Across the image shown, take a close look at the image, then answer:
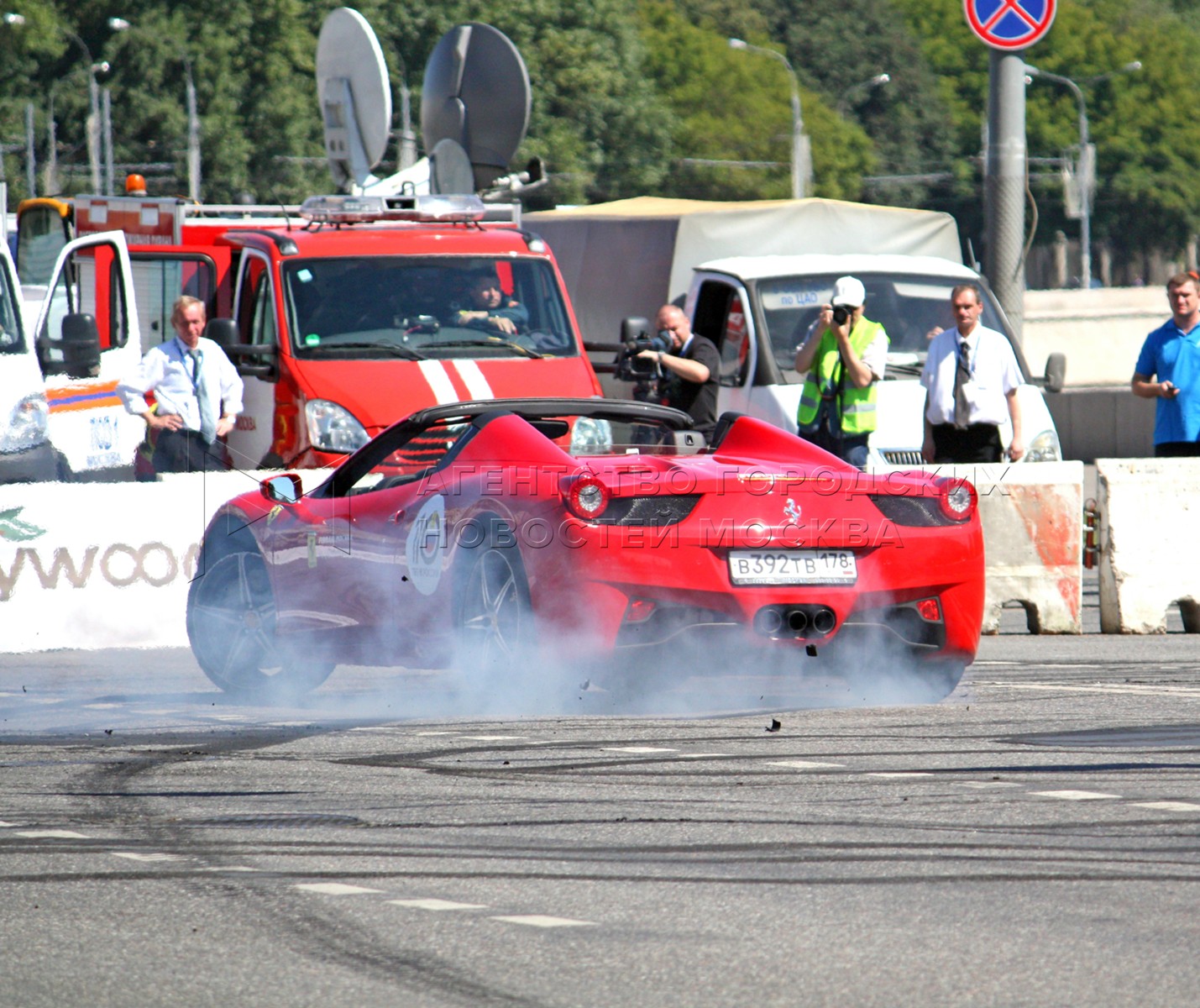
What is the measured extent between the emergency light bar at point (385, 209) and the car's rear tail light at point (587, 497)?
810cm

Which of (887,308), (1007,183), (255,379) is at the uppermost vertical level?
(1007,183)

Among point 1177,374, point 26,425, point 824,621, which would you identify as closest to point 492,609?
point 824,621

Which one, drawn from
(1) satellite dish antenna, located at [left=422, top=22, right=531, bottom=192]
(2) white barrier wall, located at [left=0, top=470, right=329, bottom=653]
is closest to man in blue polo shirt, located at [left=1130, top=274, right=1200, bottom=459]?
(2) white barrier wall, located at [left=0, top=470, right=329, bottom=653]

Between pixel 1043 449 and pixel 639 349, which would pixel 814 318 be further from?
pixel 1043 449

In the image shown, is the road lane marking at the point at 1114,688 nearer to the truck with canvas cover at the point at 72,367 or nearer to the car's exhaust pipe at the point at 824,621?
the car's exhaust pipe at the point at 824,621

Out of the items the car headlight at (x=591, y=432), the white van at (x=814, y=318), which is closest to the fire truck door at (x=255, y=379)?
the white van at (x=814, y=318)

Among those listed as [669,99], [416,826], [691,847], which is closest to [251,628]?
[416,826]

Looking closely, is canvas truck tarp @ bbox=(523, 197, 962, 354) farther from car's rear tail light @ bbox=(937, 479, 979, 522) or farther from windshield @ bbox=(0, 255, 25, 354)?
car's rear tail light @ bbox=(937, 479, 979, 522)

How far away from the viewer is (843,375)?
12.9 m

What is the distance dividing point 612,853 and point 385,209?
35.5 ft

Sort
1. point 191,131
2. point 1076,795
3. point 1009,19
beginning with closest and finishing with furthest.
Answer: point 1076,795, point 1009,19, point 191,131

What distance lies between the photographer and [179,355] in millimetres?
14344

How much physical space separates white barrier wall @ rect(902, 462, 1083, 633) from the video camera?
277 centimetres

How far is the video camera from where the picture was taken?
14.5 meters
